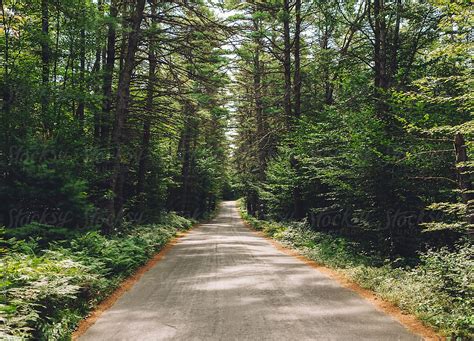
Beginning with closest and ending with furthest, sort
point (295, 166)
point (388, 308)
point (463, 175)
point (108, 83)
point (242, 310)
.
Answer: point (242, 310) < point (388, 308) < point (463, 175) < point (108, 83) < point (295, 166)

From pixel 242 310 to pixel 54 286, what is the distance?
3429 millimetres

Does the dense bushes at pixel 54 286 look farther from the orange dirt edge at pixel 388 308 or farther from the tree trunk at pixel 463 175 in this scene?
the tree trunk at pixel 463 175

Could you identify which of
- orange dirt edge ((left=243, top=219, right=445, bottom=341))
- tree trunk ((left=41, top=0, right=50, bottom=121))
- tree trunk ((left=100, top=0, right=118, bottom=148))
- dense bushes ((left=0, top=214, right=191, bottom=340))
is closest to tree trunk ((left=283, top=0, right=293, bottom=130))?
tree trunk ((left=100, top=0, right=118, bottom=148))

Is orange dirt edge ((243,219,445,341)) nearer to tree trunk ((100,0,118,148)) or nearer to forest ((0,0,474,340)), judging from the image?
forest ((0,0,474,340))

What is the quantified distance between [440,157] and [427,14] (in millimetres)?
6617

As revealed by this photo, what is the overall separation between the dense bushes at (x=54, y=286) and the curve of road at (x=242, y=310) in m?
0.58

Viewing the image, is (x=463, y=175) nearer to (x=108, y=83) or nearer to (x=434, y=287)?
(x=434, y=287)

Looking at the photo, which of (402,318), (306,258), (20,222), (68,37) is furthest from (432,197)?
(68,37)

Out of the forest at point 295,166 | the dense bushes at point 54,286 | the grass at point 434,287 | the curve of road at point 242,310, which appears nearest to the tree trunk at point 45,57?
the forest at point 295,166

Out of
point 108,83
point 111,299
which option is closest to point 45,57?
point 108,83

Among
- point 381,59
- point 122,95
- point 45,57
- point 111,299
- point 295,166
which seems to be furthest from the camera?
point 295,166

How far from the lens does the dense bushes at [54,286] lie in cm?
508

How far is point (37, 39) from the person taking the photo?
12.6 meters

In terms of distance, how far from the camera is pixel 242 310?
20.9 ft
